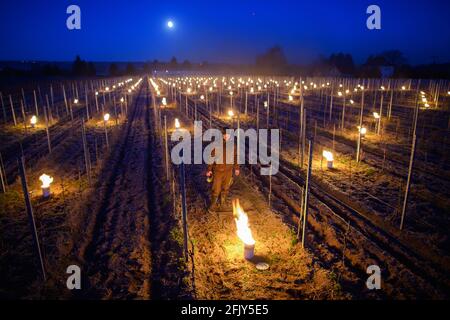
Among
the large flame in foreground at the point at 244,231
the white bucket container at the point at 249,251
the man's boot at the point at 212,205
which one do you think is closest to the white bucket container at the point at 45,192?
the man's boot at the point at 212,205

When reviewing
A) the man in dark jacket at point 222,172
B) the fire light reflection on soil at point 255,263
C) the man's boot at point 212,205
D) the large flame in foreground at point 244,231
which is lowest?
the fire light reflection on soil at point 255,263

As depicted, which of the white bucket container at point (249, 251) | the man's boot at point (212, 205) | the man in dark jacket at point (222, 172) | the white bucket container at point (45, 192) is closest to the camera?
the white bucket container at point (249, 251)

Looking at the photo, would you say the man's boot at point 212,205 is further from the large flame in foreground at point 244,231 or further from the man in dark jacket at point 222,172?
the large flame in foreground at point 244,231

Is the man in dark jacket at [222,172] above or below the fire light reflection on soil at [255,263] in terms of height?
above

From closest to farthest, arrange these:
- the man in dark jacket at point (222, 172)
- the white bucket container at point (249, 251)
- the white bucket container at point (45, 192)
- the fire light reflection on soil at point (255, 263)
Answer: the fire light reflection on soil at point (255, 263)
the white bucket container at point (249, 251)
the man in dark jacket at point (222, 172)
the white bucket container at point (45, 192)

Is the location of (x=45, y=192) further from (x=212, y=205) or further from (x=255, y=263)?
(x=255, y=263)

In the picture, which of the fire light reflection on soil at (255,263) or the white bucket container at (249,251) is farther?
the white bucket container at (249,251)

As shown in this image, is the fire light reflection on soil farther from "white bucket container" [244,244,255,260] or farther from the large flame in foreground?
the large flame in foreground

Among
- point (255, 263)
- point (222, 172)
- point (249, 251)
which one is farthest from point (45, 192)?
point (255, 263)

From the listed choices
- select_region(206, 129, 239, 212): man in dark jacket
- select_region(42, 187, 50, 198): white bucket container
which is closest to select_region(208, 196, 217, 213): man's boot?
select_region(206, 129, 239, 212): man in dark jacket
